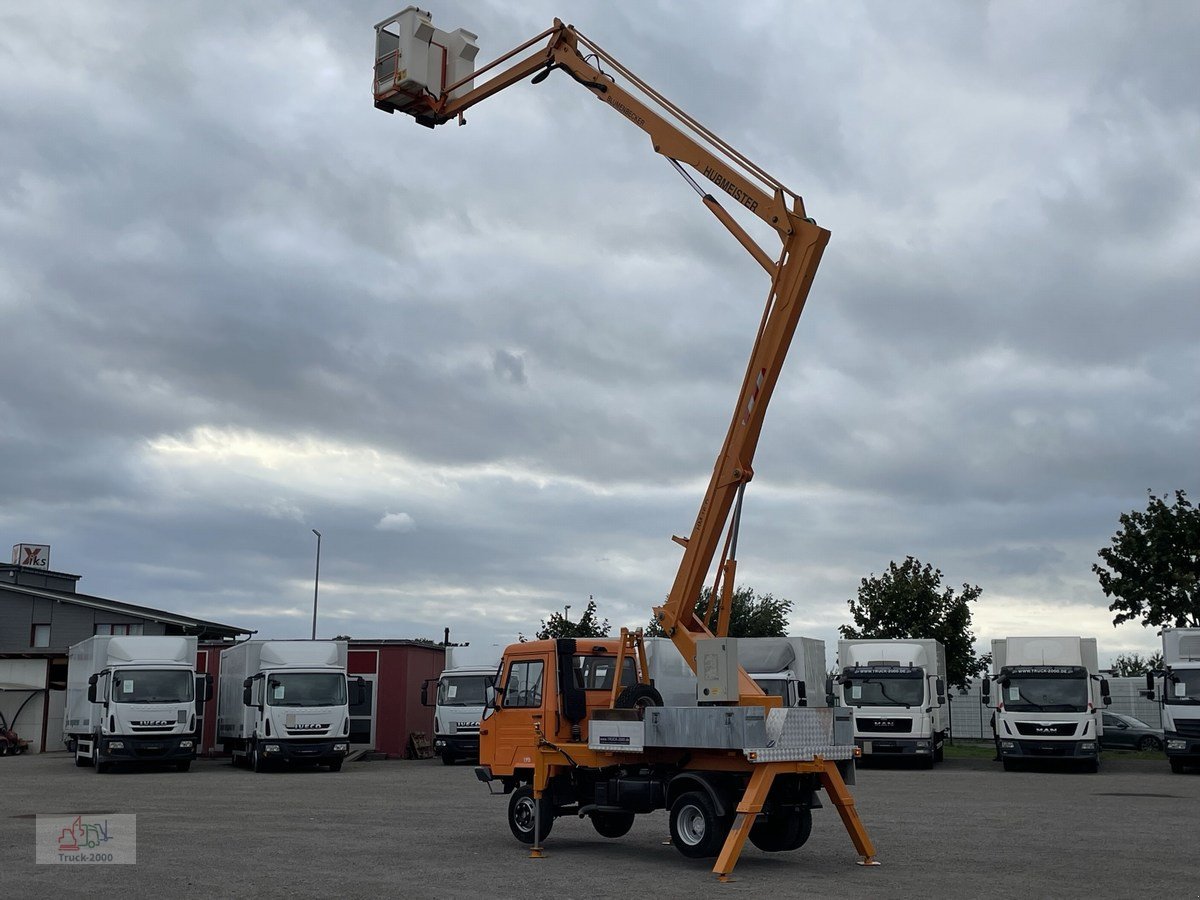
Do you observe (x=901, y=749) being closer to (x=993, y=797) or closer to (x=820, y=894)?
(x=993, y=797)

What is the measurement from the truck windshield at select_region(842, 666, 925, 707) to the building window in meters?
32.3

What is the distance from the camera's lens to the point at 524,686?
1580cm

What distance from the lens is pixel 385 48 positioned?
16.2 meters

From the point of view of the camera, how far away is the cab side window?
1559 cm

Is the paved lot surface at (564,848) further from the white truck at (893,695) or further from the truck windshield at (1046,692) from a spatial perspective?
the white truck at (893,695)

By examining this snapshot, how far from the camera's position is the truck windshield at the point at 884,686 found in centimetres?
3200

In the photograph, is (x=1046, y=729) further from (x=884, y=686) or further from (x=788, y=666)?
(x=788, y=666)

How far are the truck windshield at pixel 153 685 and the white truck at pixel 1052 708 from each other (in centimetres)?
2010

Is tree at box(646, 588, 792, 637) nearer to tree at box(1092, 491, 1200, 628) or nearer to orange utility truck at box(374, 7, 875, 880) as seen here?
tree at box(1092, 491, 1200, 628)

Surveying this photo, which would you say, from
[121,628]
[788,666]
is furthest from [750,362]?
[121,628]

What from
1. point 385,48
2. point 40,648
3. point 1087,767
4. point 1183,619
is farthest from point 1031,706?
point 40,648

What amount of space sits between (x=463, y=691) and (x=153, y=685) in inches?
327

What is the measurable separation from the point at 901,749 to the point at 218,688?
19.8 m

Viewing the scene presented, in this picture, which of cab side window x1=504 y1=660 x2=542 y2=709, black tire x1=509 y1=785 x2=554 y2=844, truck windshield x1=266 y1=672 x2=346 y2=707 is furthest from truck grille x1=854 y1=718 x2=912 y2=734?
cab side window x1=504 y1=660 x2=542 y2=709
